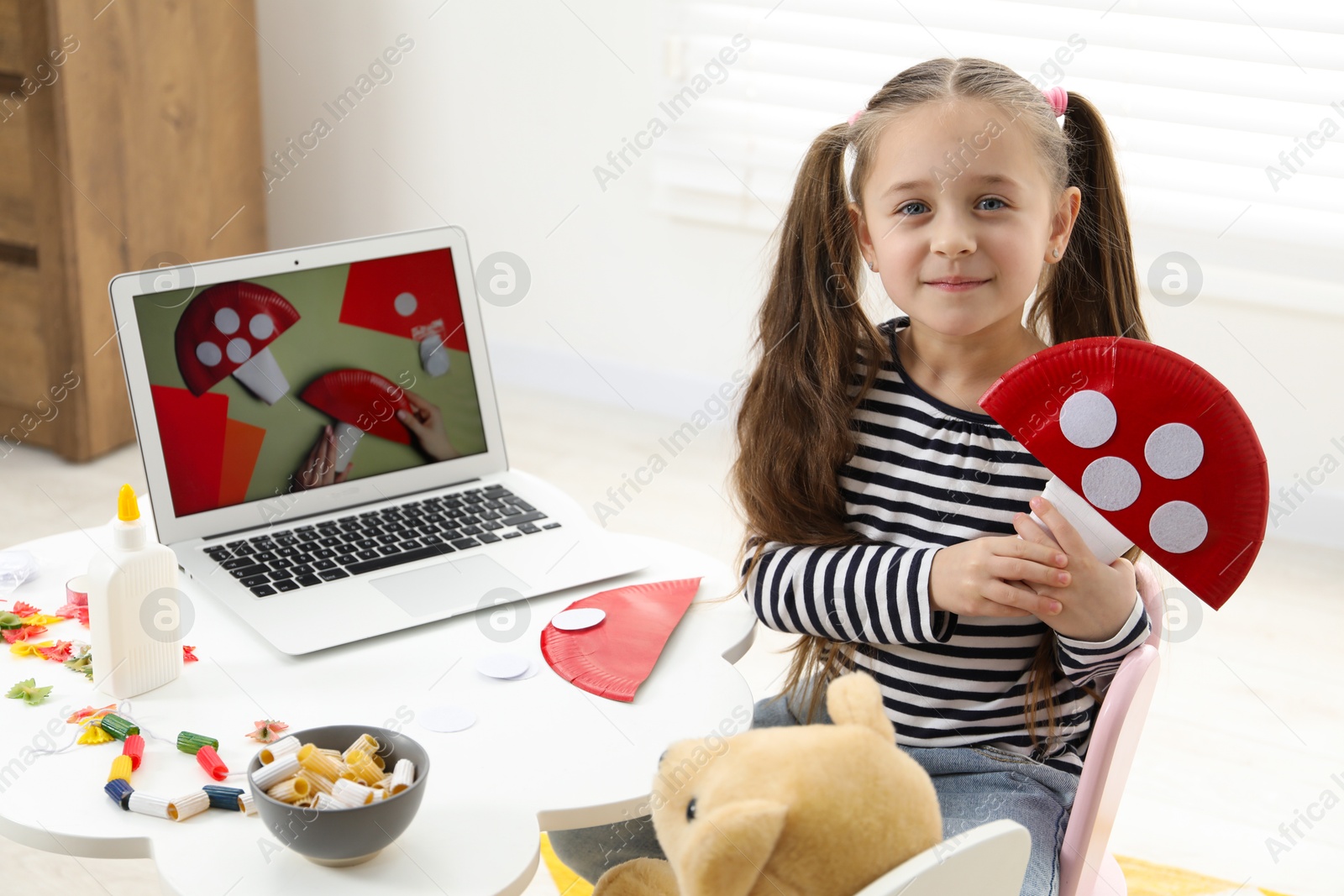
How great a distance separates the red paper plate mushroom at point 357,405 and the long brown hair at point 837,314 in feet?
1.11

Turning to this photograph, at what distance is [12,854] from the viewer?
5.36 ft

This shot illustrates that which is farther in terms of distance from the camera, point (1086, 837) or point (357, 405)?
point (357, 405)

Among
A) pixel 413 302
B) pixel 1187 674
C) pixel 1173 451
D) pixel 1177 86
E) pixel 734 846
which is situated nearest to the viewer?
pixel 734 846

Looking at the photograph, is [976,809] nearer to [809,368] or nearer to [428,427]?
[809,368]

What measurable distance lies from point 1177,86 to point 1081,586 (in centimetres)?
189

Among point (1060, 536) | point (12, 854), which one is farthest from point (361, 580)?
point (12, 854)

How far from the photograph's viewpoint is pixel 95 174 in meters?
2.53

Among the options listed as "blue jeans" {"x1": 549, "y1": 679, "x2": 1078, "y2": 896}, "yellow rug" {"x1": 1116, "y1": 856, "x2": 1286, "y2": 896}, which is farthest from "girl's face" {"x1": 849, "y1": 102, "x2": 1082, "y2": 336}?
"yellow rug" {"x1": 1116, "y1": 856, "x2": 1286, "y2": 896}

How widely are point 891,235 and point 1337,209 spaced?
1805 mm

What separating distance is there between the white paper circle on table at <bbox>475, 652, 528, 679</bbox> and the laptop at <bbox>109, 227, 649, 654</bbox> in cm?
8

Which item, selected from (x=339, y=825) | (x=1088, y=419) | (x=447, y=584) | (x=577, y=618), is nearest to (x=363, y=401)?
(x=447, y=584)

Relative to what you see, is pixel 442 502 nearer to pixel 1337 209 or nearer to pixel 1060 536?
pixel 1060 536

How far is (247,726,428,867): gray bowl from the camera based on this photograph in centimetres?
74

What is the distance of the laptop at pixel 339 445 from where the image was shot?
1114 mm
